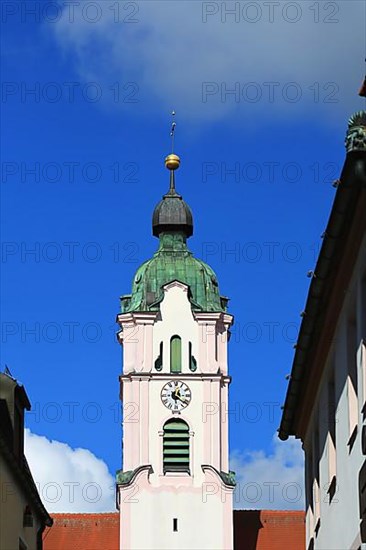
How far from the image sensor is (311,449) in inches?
1032

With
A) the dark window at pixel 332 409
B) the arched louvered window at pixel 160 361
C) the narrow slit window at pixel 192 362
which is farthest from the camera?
the narrow slit window at pixel 192 362

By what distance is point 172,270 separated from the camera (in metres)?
68.1

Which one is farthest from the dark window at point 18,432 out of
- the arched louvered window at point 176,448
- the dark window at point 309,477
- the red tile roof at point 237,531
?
the red tile roof at point 237,531

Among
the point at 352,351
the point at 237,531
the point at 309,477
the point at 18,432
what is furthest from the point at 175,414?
the point at 352,351

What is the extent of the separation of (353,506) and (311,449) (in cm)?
708

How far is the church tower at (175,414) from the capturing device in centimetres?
6359

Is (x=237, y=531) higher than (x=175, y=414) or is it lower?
lower

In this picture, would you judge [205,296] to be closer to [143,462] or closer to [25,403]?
[143,462]

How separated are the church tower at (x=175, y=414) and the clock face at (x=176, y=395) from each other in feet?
0.13

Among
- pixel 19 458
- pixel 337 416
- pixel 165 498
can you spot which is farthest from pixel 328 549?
pixel 165 498

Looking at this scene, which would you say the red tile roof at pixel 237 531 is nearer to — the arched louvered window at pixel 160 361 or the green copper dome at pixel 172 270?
the arched louvered window at pixel 160 361

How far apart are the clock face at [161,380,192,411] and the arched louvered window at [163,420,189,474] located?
2.68ft

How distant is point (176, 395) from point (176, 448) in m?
2.14

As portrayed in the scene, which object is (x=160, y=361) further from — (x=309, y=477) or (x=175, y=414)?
(x=309, y=477)
